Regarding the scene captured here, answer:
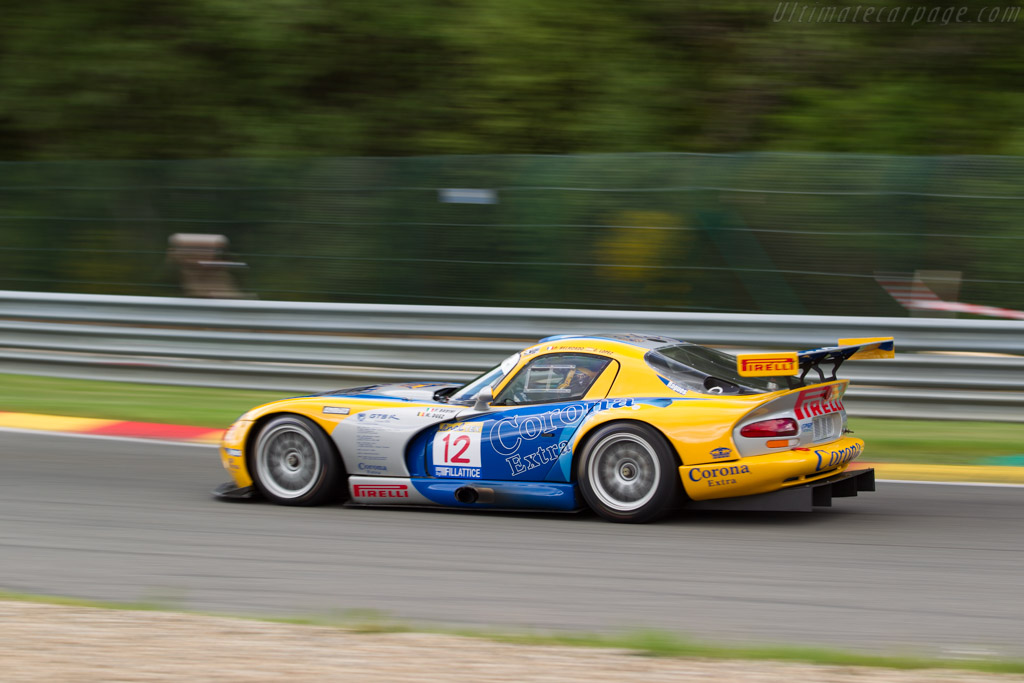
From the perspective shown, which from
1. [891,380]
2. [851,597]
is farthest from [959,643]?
[891,380]

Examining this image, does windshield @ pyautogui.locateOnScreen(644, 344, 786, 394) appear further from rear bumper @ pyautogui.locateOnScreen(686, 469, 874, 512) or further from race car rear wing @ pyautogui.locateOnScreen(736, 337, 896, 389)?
rear bumper @ pyautogui.locateOnScreen(686, 469, 874, 512)

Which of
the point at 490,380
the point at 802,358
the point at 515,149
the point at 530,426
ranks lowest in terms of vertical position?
the point at 530,426

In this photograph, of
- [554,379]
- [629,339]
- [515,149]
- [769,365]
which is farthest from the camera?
[515,149]

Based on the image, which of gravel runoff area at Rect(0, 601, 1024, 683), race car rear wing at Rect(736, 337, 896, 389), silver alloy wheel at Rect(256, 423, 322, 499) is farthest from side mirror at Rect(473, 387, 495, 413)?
gravel runoff area at Rect(0, 601, 1024, 683)

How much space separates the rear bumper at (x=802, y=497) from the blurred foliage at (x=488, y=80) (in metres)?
9.30

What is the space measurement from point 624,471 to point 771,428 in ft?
2.96

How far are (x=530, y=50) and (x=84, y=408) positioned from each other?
7.90 meters

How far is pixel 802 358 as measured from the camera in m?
6.71

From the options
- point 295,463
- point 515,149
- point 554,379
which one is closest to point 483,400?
point 554,379

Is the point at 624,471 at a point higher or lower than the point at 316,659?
higher

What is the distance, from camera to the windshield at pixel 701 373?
6703 millimetres

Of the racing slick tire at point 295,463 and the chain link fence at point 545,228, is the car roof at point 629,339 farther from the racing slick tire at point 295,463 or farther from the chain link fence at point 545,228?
the chain link fence at point 545,228

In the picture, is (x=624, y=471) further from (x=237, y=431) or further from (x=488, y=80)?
(x=488, y=80)

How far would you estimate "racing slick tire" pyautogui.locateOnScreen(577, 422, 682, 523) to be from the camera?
652 cm
